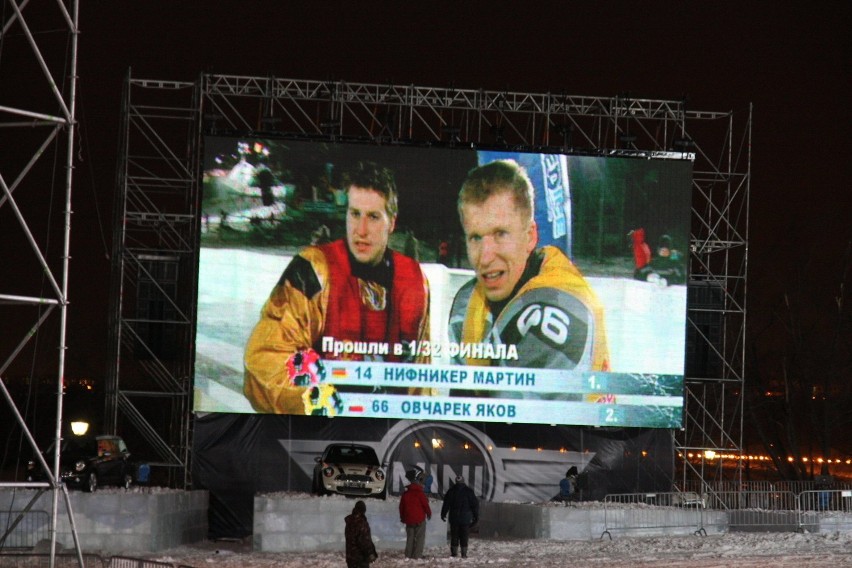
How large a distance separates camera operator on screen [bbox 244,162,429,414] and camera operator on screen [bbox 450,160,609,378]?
1276 millimetres

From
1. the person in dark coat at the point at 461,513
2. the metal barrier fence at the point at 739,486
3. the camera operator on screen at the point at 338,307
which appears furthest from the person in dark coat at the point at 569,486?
the person in dark coat at the point at 461,513

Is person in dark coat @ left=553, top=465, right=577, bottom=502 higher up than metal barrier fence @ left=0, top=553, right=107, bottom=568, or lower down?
higher up

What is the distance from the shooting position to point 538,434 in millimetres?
34188

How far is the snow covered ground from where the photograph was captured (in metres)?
20.7

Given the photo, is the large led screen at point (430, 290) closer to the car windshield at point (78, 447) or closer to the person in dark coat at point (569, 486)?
the person in dark coat at point (569, 486)

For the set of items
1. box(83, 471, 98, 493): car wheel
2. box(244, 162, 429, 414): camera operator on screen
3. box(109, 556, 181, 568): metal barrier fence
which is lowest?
box(83, 471, 98, 493): car wheel

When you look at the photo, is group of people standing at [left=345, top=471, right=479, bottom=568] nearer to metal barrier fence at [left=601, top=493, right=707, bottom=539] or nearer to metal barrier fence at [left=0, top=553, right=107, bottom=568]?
metal barrier fence at [left=601, top=493, right=707, bottom=539]

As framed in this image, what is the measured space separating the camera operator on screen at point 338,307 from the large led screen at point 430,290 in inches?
1.3

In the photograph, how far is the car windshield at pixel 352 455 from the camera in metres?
26.6

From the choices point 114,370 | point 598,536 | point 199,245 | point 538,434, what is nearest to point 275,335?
point 199,245

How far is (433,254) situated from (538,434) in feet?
17.7

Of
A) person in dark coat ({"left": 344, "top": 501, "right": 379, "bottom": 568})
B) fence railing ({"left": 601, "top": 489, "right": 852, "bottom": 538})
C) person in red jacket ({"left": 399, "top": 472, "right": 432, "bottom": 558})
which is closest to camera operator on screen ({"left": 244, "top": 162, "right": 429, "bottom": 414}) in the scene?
fence railing ({"left": 601, "top": 489, "right": 852, "bottom": 538})

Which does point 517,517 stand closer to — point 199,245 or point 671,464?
point 671,464

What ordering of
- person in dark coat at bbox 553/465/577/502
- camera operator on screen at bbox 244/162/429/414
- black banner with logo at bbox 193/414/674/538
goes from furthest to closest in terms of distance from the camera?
black banner with logo at bbox 193/414/674/538, camera operator on screen at bbox 244/162/429/414, person in dark coat at bbox 553/465/577/502
